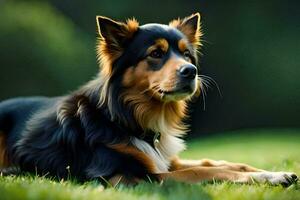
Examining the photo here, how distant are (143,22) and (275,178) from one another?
235 inches

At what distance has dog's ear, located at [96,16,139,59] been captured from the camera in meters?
5.30

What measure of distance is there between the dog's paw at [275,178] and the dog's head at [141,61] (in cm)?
96

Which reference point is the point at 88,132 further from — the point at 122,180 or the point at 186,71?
the point at 186,71

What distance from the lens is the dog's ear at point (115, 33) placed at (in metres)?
5.30

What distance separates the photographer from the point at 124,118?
208 inches

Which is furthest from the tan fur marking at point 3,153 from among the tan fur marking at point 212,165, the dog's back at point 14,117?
the tan fur marking at point 212,165

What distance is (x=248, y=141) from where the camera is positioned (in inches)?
439

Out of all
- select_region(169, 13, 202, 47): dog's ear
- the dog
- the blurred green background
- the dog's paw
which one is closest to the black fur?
the dog

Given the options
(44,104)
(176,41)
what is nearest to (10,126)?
(44,104)

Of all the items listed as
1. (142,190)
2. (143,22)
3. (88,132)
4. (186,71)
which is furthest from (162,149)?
(143,22)

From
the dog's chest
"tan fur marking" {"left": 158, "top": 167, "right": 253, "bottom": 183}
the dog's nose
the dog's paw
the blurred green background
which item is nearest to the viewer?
the dog's paw

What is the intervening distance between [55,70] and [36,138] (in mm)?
5629

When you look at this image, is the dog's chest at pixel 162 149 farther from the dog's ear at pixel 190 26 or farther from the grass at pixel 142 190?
the dog's ear at pixel 190 26

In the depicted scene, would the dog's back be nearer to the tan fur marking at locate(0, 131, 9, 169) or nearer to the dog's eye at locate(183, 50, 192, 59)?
the tan fur marking at locate(0, 131, 9, 169)
